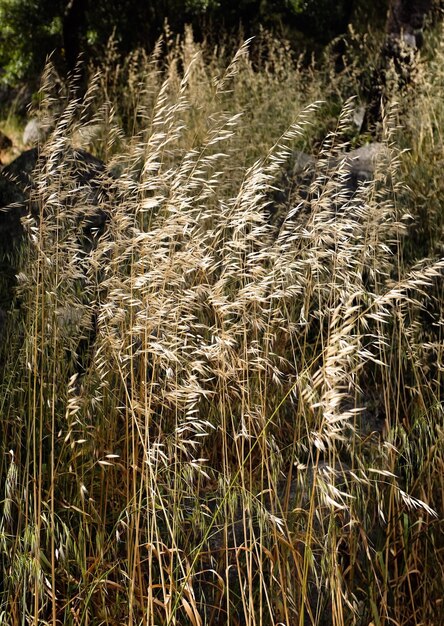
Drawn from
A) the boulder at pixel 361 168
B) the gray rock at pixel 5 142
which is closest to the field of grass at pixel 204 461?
the boulder at pixel 361 168

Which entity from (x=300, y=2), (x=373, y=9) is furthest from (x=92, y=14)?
(x=373, y=9)

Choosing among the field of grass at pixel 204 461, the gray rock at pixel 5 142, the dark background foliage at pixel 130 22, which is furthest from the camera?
the dark background foliage at pixel 130 22

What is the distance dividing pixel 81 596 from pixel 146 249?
0.97 m

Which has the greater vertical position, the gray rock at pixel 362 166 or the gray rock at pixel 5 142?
the gray rock at pixel 362 166

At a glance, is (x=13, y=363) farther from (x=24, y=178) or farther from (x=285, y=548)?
(x=24, y=178)

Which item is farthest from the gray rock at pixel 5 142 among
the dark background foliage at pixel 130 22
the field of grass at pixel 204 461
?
the field of grass at pixel 204 461

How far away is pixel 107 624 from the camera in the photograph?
189 centimetres

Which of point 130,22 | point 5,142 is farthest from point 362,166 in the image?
point 130,22

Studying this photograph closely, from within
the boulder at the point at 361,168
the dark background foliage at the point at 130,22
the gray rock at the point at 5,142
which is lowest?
the gray rock at the point at 5,142

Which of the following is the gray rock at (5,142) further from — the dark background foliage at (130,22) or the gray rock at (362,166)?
the gray rock at (362,166)

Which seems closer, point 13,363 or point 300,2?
point 13,363

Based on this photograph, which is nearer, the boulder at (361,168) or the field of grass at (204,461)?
the field of grass at (204,461)

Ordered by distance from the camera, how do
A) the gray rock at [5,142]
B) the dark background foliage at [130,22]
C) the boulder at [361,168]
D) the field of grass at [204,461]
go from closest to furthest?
the field of grass at [204,461], the boulder at [361,168], the gray rock at [5,142], the dark background foliage at [130,22]

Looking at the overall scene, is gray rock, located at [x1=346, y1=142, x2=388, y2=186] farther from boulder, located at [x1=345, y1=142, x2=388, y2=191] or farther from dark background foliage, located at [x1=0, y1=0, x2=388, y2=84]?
dark background foliage, located at [x1=0, y1=0, x2=388, y2=84]
